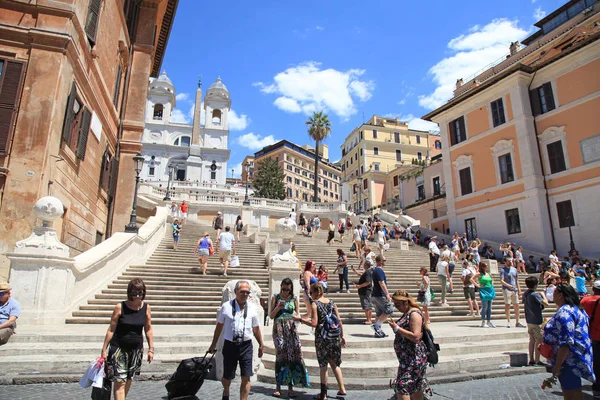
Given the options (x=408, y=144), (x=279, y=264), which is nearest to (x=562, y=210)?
(x=279, y=264)

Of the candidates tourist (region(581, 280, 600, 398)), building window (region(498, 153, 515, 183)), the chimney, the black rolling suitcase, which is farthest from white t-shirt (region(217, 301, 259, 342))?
the chimney

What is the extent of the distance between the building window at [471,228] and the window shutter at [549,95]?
344 inches

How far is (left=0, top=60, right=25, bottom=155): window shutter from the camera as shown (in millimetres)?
9523

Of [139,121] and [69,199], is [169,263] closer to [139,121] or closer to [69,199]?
[69,199]

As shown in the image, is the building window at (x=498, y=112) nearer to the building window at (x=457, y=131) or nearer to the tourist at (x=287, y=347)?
the building window at (x=457, y=131)

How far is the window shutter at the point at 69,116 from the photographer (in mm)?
10711

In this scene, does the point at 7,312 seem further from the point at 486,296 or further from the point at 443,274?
the point at 443,274

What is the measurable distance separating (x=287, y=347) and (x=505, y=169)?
25.0 m

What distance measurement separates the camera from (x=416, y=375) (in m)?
4.02

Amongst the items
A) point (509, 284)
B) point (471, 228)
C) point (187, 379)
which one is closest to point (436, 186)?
point (471, 228)

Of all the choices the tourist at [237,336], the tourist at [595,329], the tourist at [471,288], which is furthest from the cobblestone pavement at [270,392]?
the tourist at [471,288]

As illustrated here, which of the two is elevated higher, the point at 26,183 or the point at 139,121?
the point at 139,121

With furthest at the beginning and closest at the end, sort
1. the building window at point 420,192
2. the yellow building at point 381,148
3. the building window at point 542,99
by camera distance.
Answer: the yellow building at point 381,148, the building window at point 420,192, the building window at point 542,99

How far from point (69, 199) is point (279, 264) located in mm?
7028
